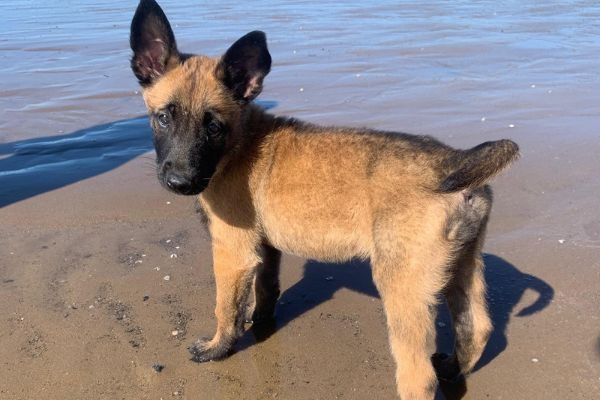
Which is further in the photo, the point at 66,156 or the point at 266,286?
the point at 66,156

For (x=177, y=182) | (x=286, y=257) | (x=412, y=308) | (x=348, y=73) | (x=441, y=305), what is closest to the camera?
(x=412, y=308)

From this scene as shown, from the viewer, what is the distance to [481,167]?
11.2ft

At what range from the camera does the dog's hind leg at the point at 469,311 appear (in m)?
3.98

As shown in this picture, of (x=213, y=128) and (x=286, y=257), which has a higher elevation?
(x=213, y=128)

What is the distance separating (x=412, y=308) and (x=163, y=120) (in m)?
2.05

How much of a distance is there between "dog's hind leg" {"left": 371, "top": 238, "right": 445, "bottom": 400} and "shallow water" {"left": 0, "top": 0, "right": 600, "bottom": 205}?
4904 millimetres

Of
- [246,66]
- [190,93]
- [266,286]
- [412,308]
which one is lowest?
[266,286]

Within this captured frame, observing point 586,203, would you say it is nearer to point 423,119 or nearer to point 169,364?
point 423,119

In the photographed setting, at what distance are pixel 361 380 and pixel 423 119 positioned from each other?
19.0ft

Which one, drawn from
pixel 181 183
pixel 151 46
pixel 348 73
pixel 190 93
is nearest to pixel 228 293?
pixel 181 183

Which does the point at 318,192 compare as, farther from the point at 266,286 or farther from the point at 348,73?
the point at 348,73

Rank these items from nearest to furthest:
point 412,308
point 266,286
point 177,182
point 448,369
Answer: point 412,308, point 177,182, point 448,369, point 266,286

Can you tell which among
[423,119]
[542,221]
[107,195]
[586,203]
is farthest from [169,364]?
[423,119]

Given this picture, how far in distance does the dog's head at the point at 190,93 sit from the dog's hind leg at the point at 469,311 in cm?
181
